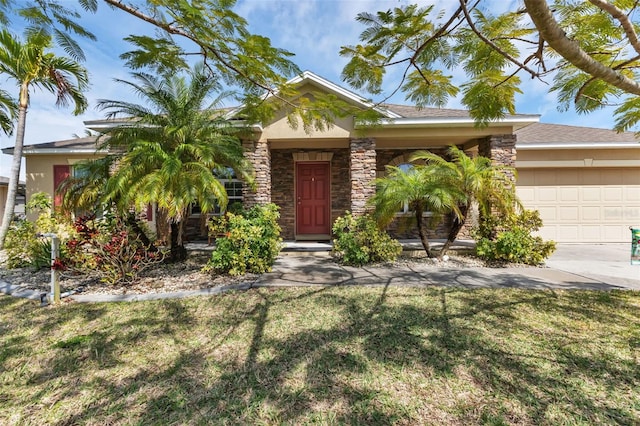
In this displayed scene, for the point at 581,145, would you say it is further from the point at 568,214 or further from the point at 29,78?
the point at 29,78

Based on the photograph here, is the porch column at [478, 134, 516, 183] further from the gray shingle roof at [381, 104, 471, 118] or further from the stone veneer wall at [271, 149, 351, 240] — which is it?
the stone veneer wall at [271, 149, 351, 240]

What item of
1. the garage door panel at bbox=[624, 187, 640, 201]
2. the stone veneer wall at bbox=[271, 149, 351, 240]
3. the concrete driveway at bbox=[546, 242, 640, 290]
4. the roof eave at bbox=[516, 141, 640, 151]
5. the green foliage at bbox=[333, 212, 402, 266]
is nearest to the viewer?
the concrete driveway at bbox=[546, 242, 640, 290]

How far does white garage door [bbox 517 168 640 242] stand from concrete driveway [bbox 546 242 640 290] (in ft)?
1.60

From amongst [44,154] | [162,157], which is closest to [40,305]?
[162,157]

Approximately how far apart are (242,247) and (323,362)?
141 inches

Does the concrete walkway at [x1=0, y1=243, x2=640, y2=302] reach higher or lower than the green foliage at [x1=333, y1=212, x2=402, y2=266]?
lower

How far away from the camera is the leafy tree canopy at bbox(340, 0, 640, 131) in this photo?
3.02 meters

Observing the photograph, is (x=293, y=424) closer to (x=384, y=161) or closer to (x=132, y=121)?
(x=132, y=121)

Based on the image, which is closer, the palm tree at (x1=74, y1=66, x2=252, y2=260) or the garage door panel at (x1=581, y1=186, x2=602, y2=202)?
the palm tree at (x1=74, y1=66, x2=252, y2=260)

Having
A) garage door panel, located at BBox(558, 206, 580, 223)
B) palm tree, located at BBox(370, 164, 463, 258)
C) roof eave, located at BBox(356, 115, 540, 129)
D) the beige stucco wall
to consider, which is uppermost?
roof eave, located at BBox(356, 115, 540, 129)

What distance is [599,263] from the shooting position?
22.6ft

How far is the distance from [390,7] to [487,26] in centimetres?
118

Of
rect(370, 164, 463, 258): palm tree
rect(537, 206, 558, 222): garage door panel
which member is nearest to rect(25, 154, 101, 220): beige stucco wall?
rect(370, 164, 463, 258): palm tree

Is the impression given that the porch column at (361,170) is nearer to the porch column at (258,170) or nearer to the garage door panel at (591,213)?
the porch column at (258,170)
